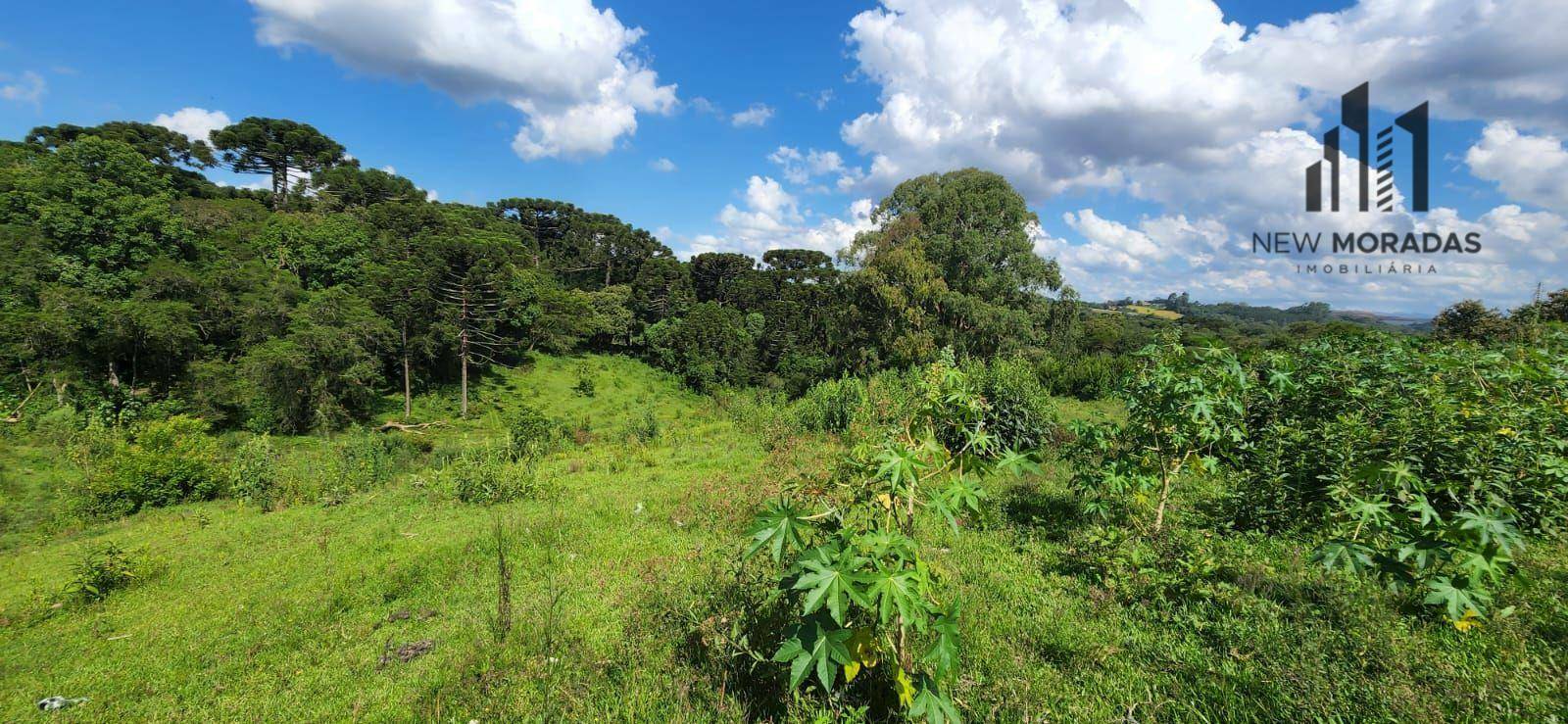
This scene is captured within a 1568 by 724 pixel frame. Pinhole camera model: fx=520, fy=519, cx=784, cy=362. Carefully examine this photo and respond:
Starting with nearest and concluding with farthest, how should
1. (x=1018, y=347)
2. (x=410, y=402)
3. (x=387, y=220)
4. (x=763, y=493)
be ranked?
1. (x=763, y=493)
2. (x=1018, y=347)
3. (x=410, y=402)
4. (x=387, y=220)

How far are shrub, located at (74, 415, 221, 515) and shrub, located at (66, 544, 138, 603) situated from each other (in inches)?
278

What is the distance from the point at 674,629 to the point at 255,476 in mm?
13688

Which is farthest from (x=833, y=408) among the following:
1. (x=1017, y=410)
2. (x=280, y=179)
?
(x=280, y=179)

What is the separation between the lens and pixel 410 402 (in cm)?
3048

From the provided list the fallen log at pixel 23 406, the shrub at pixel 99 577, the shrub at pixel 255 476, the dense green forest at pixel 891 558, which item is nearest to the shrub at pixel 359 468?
the dense green forest at pixel 891 558

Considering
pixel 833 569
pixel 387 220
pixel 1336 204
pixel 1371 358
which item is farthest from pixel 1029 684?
pixel 387 220

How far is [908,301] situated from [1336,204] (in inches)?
496

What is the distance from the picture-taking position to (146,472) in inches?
450

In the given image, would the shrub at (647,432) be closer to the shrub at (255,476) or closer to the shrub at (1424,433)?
the shrub at (255,476)

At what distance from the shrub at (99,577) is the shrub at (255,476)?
481 centimetres

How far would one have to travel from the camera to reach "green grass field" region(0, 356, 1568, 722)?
9.53ft

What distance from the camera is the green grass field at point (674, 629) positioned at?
9.53 ft

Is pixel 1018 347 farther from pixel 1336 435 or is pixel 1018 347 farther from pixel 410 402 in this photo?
pixel 410 402

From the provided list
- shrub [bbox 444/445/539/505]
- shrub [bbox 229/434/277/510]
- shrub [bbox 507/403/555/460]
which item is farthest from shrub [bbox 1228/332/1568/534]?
shrub [bbox 229/434/277/510]
